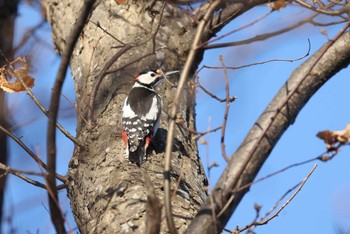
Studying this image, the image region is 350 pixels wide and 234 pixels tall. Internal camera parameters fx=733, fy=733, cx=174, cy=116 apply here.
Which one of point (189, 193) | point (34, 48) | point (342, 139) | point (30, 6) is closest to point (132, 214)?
point (189, 193)

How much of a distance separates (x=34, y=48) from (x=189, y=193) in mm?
2540

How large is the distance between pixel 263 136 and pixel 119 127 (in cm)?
182

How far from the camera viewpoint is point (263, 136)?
2.87 m

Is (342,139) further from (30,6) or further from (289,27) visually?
(30,6)

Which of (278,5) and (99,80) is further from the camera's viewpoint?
(99,80)

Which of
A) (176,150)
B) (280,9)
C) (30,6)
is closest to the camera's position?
(280,9)

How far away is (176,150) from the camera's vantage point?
4.39m

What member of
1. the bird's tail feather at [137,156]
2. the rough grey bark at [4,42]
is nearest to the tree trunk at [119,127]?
the bird's tail feather at [137,156]

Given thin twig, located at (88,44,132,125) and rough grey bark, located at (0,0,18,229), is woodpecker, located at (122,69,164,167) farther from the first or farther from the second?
Result: rough grey bark, located at (0,0,18,229)

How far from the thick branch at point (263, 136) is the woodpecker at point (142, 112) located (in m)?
1.42

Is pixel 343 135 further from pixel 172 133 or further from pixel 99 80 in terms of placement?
pixel 99 80

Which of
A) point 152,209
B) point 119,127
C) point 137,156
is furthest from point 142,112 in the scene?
point 152,209

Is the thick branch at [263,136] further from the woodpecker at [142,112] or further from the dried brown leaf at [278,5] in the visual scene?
the woodpecker at [142,112]

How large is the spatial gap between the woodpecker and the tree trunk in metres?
0.06
